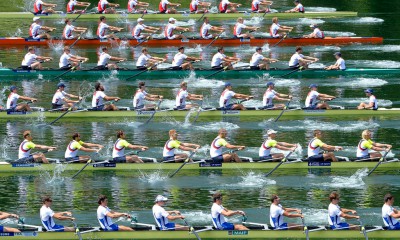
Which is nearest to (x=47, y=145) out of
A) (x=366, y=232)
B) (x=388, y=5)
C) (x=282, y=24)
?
(x=366, y=232)

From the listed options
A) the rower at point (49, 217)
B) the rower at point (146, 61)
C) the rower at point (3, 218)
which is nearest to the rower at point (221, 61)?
the rower at point (146, 61)

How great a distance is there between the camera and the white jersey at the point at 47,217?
35.9 meters

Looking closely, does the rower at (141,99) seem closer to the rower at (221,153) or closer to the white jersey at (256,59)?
the rower at (221,153)

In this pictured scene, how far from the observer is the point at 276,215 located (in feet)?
119

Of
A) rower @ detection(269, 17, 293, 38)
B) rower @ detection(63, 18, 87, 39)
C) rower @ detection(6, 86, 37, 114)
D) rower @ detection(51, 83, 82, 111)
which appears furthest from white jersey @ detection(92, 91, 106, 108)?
rower @ detection(269, 17, 293, 38)

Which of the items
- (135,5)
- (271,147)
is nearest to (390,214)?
(271,147)

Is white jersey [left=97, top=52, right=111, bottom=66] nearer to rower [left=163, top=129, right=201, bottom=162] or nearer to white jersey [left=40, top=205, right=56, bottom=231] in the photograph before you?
rower [left=163, top=129, right=201, bottom=162]

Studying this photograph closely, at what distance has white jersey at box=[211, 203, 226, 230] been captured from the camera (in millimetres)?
36219

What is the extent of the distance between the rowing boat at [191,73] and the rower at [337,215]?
22.7m

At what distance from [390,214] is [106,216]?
794 cm

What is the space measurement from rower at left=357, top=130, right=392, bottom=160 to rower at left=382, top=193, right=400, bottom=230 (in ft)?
22.5

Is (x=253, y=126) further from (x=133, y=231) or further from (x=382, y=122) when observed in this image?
(x=133, y=231)

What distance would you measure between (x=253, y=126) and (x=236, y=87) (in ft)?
23.7

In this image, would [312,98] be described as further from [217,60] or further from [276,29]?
[276,29]
